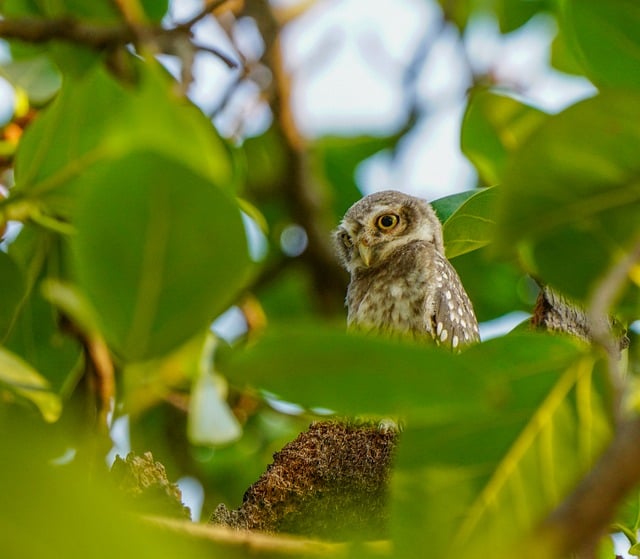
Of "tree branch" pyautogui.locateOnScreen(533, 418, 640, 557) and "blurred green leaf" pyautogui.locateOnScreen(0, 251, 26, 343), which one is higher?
"tree branch" pyautogui.locateOnScreen(533, 418, 640, 557)

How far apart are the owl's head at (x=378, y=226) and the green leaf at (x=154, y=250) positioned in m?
2.57

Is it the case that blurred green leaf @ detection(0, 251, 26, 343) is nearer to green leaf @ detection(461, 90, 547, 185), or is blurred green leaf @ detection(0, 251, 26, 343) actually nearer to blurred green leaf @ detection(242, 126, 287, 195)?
green leaf @ detection(461, 90, 547, 185)

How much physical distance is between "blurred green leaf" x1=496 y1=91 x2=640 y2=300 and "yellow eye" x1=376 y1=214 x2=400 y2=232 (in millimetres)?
2632

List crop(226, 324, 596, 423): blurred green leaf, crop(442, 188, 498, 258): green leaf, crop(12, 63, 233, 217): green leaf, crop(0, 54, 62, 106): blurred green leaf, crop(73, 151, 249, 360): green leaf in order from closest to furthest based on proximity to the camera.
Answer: crop(226, 324, 596, 423): blurred green leaf → crop(73, 151, 249, 360): green leaf → crop(12, 63, 233, 217): green leaf → crop(442, 188, 498, 258): green leaf → crop(0, 54, 62, 106): blurred green leaf

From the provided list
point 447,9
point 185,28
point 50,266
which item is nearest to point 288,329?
point 50,266

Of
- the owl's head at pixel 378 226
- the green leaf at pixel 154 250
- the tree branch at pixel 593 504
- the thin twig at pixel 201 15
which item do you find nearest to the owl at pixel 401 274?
the owl's head at pixel 378 226

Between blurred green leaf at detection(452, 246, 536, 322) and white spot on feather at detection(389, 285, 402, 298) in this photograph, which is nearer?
blurred green leaf at detection(452, 246, 536, 322)

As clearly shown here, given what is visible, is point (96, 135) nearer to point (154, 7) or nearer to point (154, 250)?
point (154, 250)

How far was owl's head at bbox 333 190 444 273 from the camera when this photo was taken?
3.48 m

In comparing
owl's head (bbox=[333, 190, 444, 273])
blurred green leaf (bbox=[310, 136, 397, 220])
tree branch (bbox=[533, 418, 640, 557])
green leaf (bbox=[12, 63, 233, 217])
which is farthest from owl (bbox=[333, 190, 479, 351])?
tree branch (bbox=[533, 418, 640, 557])

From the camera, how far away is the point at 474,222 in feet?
4.75

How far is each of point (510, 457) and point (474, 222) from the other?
524 mm

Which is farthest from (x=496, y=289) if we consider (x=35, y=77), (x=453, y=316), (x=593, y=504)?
(x=593, y=504)

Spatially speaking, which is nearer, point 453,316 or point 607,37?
point 607,37
